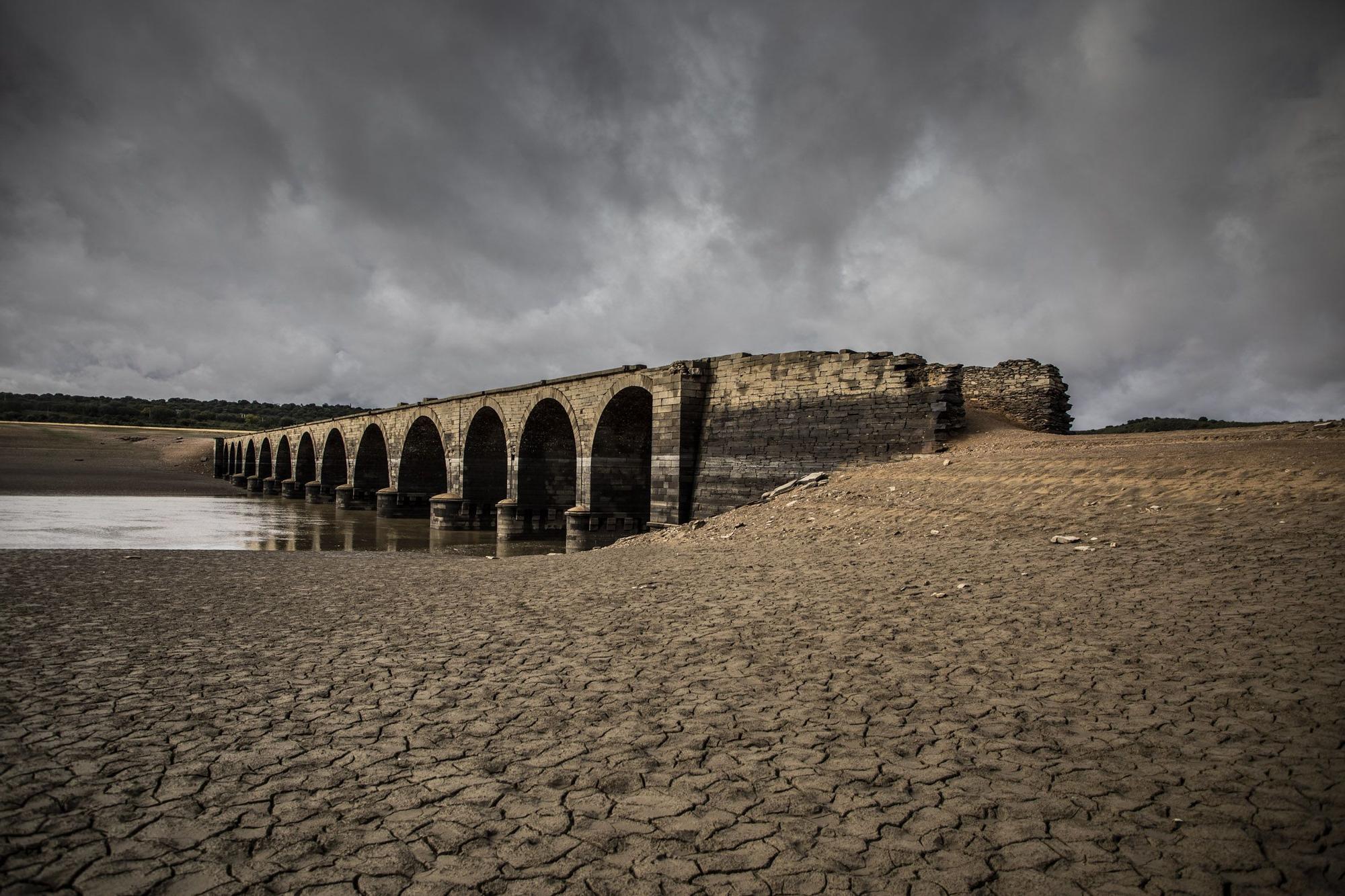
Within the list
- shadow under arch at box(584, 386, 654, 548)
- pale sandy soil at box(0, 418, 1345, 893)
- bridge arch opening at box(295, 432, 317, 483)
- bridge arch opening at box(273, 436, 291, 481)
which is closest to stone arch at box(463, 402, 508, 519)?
shadow under arch at box(584, 386, 654, 548)

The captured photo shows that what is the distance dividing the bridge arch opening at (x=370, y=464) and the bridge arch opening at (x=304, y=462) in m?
11.3

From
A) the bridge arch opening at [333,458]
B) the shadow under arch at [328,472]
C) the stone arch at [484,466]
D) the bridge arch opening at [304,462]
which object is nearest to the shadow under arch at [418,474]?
the stone arch at [484,466]

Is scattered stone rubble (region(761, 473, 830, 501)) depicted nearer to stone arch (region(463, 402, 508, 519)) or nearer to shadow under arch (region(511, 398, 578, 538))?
shadow under arch (region(511, 398, 578, 538))

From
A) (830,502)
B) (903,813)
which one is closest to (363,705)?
(903,813)

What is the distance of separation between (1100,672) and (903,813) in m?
2.18

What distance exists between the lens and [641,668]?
463cm

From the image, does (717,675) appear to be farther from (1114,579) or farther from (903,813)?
(1114,579)

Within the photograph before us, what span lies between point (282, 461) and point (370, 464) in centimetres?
2000

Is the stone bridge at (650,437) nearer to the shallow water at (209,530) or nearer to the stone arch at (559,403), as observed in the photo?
the stone arch at (559,403)

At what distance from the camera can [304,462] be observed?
43312 millimetres

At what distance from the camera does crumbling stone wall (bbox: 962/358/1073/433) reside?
17.6 m

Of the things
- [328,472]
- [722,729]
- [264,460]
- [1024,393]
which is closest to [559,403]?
[1024,393]

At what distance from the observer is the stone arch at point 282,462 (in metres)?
47.8

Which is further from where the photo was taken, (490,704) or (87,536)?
(87,536)
